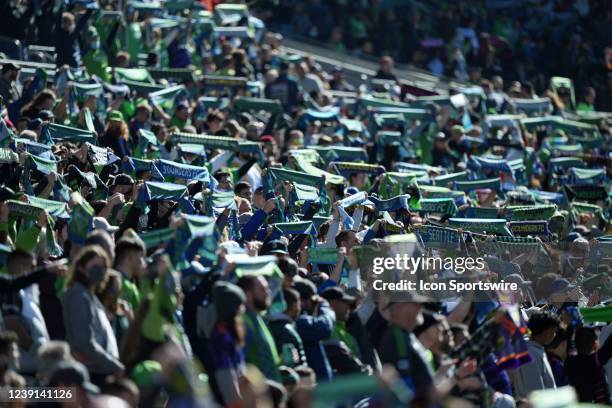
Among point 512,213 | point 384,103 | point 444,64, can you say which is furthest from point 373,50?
point 512,213

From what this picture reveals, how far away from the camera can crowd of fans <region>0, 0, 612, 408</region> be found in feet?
29.0

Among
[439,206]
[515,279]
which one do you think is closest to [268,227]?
[515,279]

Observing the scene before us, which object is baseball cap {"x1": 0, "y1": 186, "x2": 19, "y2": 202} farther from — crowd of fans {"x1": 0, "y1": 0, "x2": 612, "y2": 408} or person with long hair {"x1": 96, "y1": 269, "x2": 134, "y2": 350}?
person with long hair {"x1": 96, "y1": 269, "x2": 134, "y2": 350}

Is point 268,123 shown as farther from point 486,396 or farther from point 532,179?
point 486,396

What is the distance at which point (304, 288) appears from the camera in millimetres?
10281

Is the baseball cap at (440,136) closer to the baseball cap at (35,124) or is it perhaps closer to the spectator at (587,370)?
the baseball cap at (35,124)

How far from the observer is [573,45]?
33.3 m

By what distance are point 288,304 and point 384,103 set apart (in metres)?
13.6

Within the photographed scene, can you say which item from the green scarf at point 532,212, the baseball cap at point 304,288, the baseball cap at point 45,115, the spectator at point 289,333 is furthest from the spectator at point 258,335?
the green scarf at point 532,212

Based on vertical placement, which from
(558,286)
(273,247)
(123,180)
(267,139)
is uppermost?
(273,247)

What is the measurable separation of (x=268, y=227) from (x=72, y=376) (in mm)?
5641

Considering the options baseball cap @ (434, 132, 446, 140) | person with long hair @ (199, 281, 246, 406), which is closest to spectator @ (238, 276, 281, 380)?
person with long hair @ (199, 281, 246, 406)

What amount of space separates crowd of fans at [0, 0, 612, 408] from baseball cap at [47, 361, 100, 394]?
1cm

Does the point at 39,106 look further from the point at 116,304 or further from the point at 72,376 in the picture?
the point at 72,376
